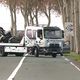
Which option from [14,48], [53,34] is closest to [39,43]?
[53,34]

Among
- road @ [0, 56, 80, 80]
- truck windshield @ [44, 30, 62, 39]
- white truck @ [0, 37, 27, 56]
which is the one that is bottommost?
road @ [0, 56, 80, 80]

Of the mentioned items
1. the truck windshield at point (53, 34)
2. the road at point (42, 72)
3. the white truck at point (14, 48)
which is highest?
the truck windshield at point (53, 34)

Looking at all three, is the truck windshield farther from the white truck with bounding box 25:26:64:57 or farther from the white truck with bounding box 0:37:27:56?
the white truck with bounding box 0:37:27:56

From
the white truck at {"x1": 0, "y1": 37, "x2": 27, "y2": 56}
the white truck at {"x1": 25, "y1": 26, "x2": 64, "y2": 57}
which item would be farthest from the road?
the white truck at {"x1": 0, "y1": 37, "x2": 27, "y2": 56}

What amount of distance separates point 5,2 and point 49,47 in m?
36.6

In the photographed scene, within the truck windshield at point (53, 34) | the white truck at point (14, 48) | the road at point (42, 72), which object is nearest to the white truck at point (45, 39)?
the truck windshield at point (53, 34)

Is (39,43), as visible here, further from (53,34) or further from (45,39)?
(53,34)

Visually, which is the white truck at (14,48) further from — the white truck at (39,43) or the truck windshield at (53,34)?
the truck windshield at (53,34)

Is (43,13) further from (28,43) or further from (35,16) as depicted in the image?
(28,43)

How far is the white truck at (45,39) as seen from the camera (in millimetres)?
44531

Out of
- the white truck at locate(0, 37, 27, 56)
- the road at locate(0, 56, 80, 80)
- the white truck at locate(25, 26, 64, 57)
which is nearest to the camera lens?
the road at locate(0, 56, 80, 80)

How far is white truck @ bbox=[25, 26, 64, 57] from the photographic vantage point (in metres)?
44.5

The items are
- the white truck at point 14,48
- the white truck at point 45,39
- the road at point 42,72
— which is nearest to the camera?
the road at point 42,72

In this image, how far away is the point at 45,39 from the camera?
4434 cm
